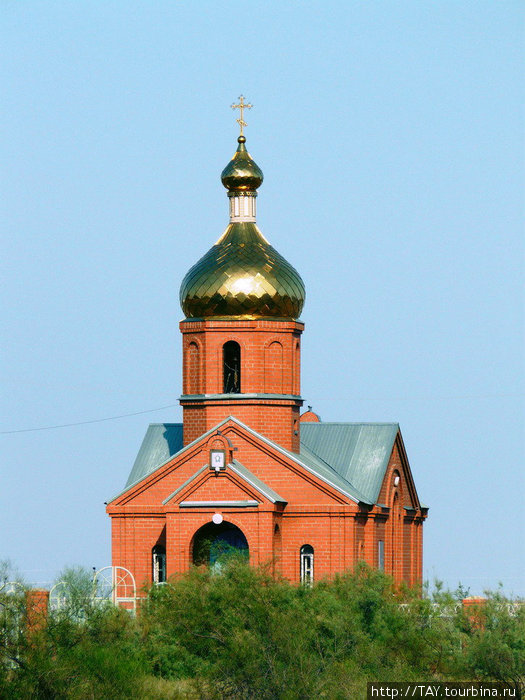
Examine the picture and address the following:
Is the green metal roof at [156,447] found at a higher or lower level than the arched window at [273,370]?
lower

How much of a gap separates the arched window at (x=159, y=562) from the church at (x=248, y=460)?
39 millimetres

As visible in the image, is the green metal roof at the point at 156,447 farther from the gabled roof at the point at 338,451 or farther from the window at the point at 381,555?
the window at the point at 381,555

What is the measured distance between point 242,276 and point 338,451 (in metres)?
4.62

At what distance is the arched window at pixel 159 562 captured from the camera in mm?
40688

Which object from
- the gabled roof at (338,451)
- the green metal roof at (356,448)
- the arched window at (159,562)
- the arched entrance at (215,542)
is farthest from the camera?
the green metal roof at (356,448)

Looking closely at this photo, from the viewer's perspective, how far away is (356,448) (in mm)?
42844

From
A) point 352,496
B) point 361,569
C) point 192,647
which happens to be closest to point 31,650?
point 192,647

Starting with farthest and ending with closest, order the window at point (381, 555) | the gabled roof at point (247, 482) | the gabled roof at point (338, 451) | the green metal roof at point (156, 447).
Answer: the green metal roof at point (156, 447), the gabled roof at point (338, 451), the window at point (381, 555), the gabled roof at point (247, 482)

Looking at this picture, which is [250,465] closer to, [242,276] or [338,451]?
[338,451]

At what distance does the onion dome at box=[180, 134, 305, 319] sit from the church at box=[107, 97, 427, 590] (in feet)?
0.07

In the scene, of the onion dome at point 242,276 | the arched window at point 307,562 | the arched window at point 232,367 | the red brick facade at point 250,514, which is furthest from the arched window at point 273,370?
the arched window at point 307,562

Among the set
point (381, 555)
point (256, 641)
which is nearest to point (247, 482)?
point (381, 555)

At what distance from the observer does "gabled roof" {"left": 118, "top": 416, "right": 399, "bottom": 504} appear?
41.9 m

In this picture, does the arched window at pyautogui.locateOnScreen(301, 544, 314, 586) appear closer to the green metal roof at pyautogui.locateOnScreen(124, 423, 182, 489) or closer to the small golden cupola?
the green metal roof at pyautogui.locateOnScreen(124, 423, 182, 489)
